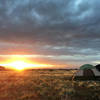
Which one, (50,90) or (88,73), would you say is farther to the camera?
(88,73)

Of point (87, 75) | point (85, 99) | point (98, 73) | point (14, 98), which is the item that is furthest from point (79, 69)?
point (14, 98)

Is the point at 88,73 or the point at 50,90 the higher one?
the point at 88,73

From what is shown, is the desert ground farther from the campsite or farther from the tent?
the tent

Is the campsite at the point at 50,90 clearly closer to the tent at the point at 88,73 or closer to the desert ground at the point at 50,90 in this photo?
the desert ground at the point at 50,90

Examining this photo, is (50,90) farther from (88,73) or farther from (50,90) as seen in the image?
(88,73)

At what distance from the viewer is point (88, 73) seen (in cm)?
2091

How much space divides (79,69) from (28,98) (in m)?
12.4

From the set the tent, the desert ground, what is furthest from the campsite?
the tent

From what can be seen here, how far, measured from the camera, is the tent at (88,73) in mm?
20773

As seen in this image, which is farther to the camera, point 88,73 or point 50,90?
point 88,73

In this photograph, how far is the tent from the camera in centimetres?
2077

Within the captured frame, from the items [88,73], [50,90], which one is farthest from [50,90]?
[88,73]

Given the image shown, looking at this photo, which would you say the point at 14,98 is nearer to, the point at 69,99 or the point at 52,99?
the point at 52,99

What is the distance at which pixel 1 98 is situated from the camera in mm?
10414
